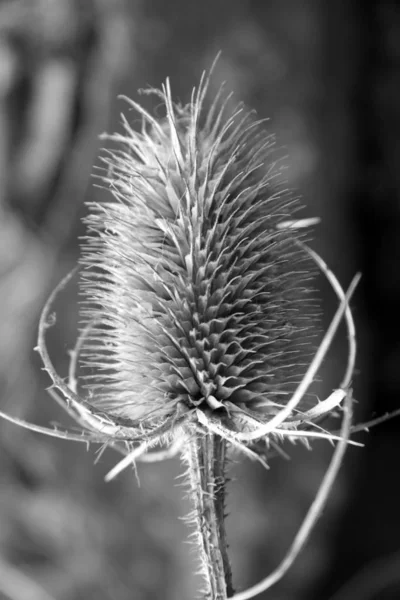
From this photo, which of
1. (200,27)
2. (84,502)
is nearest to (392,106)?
(200,27)

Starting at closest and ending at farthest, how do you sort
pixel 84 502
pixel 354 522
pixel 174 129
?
pixel 174 129 → pixel 84 502 → pixel 354 522

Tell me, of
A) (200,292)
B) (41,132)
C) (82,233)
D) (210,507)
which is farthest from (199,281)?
(41,132)

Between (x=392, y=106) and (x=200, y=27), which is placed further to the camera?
(x=392, y=106)

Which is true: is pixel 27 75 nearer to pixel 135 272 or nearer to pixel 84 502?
pixel 84 502

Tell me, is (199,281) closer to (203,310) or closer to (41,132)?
(203,310)

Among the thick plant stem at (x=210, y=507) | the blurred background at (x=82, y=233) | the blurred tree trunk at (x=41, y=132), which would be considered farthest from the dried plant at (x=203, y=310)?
the blurred tree trunk at (x=41, y=132)

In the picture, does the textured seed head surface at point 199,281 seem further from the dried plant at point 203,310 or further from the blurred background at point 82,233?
the blurred background at point 82,233

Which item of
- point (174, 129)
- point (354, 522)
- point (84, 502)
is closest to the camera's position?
point (174, 129)
